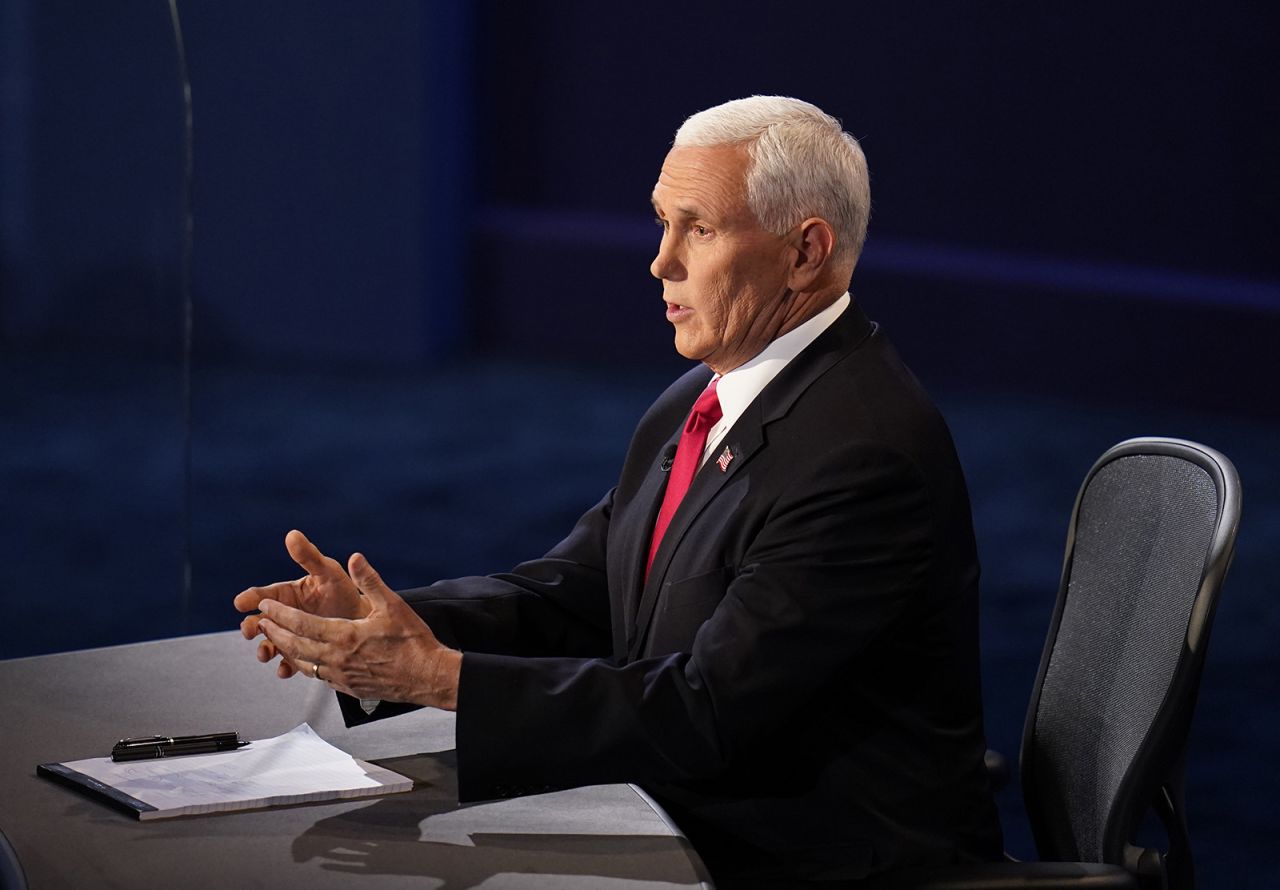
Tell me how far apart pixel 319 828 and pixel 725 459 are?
59 centimetres

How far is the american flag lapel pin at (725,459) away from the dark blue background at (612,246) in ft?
13.4

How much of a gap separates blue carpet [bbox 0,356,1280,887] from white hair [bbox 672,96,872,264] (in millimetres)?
2160

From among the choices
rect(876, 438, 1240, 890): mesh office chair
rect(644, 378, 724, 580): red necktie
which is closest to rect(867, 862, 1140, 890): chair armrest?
rect(876, 438, 1240, 890): mesh office chair

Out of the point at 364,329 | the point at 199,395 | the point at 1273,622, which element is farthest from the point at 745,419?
the point at 364,329

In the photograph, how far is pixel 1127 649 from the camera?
6.15 ft

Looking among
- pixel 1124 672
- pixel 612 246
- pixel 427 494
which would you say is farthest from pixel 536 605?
A: pixel 612 246

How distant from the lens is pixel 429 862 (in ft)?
4.83

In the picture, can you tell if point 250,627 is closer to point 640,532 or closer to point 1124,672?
point 640,532

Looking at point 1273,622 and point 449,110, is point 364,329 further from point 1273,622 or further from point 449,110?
point 1273,622

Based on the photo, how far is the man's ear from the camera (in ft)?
6.14

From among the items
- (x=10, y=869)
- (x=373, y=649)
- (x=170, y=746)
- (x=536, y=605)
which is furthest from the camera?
(x=536, y=605)

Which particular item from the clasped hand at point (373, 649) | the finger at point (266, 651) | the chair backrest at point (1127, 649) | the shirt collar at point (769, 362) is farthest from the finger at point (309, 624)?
the chair backrest at point (1127, 649)

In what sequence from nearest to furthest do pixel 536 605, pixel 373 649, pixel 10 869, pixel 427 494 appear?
pixel 10 869 → pixel 373 649 → pixel 536 605 → pixel 427 494

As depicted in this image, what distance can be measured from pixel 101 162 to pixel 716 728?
244 cm
